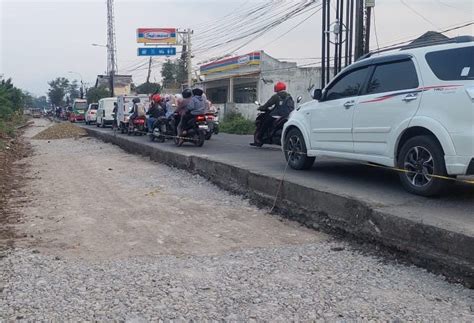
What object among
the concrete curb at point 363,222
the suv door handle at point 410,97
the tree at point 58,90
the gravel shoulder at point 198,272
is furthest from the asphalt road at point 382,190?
the tree at point 58,90

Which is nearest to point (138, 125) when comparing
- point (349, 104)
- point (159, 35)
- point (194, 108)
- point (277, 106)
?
point (194, 108)

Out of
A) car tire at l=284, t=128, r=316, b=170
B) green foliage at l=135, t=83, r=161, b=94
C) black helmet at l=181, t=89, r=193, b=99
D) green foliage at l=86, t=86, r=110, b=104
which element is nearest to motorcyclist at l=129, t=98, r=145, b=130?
black helmet at l=181, t=89, r=193, b=99

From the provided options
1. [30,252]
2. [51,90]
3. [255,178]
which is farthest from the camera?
[51,90]

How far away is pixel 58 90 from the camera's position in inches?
4358

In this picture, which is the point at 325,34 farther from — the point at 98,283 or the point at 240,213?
the point at 98,283

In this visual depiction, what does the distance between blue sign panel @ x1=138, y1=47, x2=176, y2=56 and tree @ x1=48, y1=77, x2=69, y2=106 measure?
66.1 m

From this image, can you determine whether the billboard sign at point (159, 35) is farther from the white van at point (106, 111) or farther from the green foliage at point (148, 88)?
the white van at point (106, 111)

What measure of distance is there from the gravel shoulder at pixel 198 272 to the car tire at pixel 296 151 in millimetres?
1343

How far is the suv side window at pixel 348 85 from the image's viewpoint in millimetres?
6629

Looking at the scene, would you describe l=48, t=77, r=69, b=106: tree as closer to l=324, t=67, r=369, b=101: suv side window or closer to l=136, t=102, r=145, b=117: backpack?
l=136, t=102, r=145, b=117: backpack

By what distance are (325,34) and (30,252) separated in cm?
1205

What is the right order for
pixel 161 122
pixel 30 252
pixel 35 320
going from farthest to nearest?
pixel 161 122
pixel 30 252
pixel 35 320

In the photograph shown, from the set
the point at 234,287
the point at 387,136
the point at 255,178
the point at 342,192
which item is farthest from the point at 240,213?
the point at 234,287

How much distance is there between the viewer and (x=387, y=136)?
5934 millimetres
